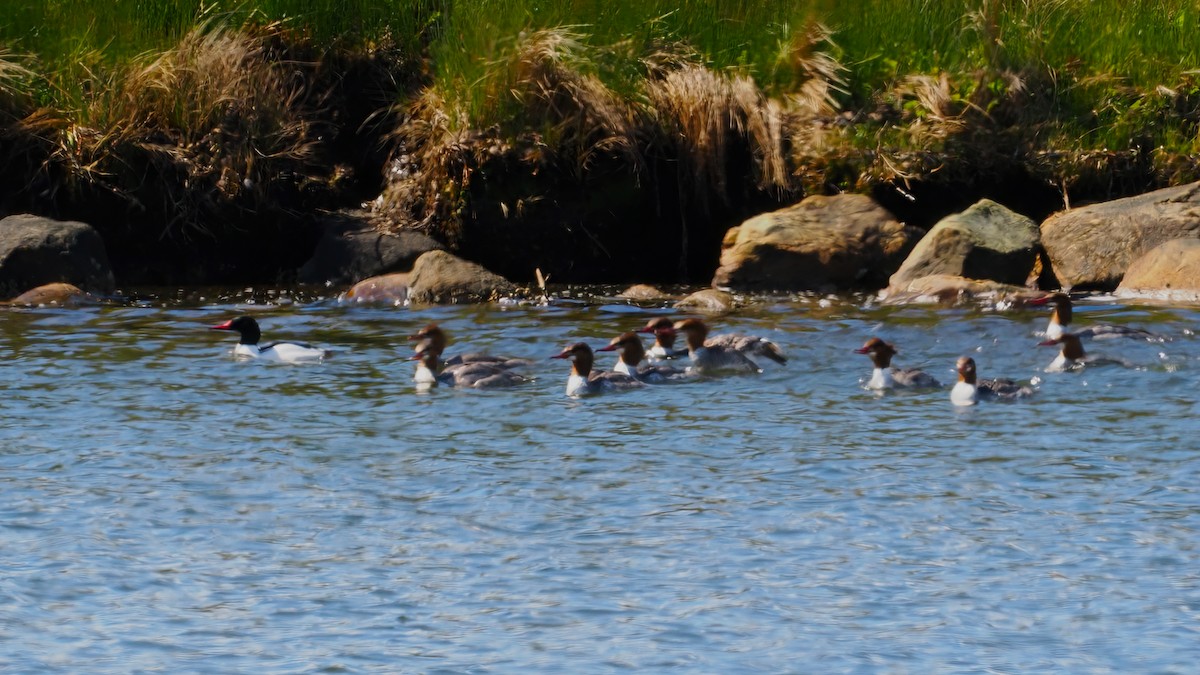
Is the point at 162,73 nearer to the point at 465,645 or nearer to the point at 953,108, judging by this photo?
the point at 953,108

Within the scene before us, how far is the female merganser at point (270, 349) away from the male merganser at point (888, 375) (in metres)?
4.31

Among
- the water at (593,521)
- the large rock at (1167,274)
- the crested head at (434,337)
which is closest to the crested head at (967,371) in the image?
the water at (593,521)

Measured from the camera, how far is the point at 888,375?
1178cm

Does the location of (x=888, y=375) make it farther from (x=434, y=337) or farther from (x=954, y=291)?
(x=954, y=291)

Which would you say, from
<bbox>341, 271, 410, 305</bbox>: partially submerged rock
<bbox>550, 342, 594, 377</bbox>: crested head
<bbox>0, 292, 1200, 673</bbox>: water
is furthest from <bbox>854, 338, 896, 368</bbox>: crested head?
<bbox>341, 271, 410, 305</bbox>: partially submerged rock

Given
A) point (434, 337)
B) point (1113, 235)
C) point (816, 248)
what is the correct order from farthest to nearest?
point (816, 248)
point (1113, 235)
point (434, 337)

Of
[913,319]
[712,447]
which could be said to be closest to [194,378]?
[712,447]

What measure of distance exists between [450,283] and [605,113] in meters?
2.74

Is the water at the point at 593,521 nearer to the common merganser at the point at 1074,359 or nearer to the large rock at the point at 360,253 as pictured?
the common merganser at the point at 1074,359

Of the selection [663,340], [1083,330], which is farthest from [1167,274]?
[663,340]

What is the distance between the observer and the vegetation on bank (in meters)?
18.2

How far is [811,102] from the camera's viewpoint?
743 inches

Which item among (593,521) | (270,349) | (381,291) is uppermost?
(381,291)

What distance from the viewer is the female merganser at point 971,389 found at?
36.4ft
